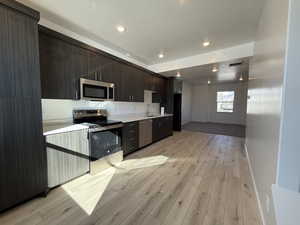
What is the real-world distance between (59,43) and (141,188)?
2708 mm

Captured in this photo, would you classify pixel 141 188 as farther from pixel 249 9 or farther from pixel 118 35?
pixel 249 9

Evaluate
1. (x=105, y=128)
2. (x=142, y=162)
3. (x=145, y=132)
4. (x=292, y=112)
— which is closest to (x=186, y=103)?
(x=145, y=132)

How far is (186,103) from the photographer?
8828 mm

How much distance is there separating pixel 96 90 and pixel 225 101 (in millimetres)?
8562

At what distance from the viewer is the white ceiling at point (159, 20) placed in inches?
80.4

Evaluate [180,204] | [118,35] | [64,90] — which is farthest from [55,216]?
[118,35]

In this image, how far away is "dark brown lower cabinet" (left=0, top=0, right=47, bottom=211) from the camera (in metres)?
1.54

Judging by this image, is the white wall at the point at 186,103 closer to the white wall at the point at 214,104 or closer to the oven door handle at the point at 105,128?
the white wall at the point at 214,104

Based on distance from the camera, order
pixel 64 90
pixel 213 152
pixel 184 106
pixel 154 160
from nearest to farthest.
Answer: pixel 64 90
pixel 154 160
pixel 213 152
pixel 184 106

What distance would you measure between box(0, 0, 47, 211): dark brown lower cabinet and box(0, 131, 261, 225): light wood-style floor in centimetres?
35

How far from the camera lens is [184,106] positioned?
8461mm

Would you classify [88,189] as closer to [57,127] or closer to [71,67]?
[57,127]

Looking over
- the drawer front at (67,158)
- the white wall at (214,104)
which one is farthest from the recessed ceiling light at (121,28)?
the white wall at (214,104)

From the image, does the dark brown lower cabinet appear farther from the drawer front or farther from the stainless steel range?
the stainless steel range
